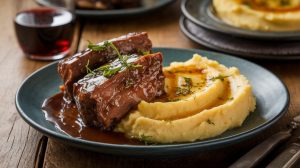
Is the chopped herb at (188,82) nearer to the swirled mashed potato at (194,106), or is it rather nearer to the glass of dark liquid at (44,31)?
the swirled mashed potato at (194,106)

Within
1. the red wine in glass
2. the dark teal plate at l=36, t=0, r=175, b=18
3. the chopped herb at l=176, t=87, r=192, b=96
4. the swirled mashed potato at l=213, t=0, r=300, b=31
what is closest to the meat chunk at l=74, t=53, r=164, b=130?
the chopped herb at l=176, t=87, r=192, b=96

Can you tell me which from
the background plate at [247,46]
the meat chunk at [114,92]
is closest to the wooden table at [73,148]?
the background plate at [247,46]

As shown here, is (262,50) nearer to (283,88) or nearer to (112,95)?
(283,88)

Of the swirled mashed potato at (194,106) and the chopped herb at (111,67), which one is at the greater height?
the chopped herb at (111,67)

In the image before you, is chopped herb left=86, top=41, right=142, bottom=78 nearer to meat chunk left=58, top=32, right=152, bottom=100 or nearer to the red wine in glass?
meat chunk left=58, top=32, right=152, bottom=100

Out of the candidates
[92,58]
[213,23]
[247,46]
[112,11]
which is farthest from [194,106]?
[112,11]

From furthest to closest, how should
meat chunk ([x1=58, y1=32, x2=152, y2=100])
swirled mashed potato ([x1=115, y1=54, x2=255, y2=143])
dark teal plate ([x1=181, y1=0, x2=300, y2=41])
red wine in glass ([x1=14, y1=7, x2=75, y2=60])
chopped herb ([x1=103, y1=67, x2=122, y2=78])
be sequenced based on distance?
red wine in glass ([x1=14, y1=7, x2=75, y2=60]) → dark teal plate ([x1=181, y1=0, x2=300, y2=41]) → meat chunk ([x1=58, y1=32, x2=152, y2=100]) → chopped herb ([x1=103, y1=67, x2=122, y2=78]) → swirled mashed potato ([x1=115, y1=54, x2=255, y2=143])
